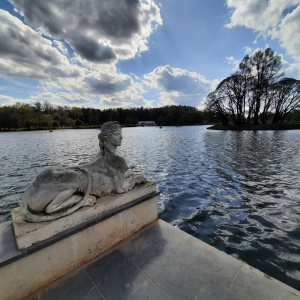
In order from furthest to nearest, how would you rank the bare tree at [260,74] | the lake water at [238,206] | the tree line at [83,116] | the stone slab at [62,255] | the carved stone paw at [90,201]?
the tree line at [83,116] < the bare tree at [260,74] < the lake water at [238,206] < the carved stone paw at [90,201] < the stone slab at [62,255]

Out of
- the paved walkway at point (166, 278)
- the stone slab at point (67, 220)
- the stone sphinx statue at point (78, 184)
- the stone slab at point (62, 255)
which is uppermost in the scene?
the stone sphinx statue at point (78, 184)

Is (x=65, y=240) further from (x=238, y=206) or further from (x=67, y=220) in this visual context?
(x=238, y=206)

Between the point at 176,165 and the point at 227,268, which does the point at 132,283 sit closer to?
the point at 227,268

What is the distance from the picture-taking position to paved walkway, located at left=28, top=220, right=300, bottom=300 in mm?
1911

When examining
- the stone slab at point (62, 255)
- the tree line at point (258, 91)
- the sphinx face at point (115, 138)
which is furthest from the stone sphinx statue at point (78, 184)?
the tree line at point (258, 91)

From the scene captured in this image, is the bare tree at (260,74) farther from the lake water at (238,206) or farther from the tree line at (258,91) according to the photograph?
the lake water at (238,206)

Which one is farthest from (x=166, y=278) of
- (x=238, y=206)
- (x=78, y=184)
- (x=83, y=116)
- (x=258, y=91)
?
(x=83, y=116)

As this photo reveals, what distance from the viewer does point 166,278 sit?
6.95ft

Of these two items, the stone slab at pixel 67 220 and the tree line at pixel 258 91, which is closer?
the stone slab at pixel 67 220

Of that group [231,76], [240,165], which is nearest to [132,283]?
[240,165]

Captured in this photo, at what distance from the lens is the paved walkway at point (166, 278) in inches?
75.2

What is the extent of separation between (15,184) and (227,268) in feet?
28.6

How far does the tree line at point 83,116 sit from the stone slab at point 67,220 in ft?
179

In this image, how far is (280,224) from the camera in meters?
4.11
